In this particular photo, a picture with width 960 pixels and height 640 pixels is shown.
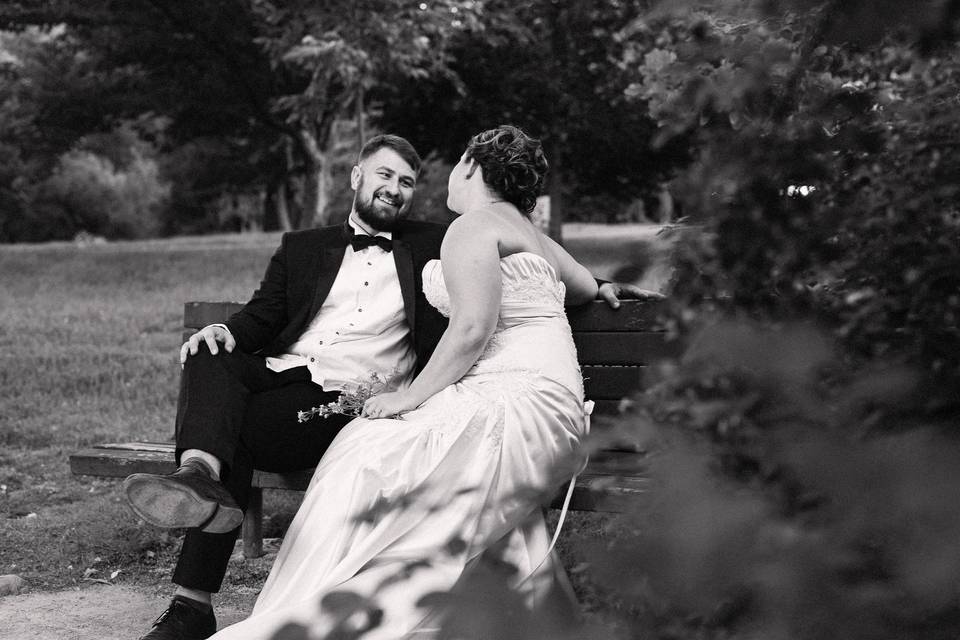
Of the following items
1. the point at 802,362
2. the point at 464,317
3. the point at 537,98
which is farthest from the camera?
the point at 537,98

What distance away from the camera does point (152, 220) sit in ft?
144

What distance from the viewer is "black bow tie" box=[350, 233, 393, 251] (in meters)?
4.70

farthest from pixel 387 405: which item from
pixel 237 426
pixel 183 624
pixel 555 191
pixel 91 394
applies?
pixel 555 191

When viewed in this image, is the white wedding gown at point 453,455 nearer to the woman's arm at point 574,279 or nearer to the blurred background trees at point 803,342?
the woman's arm at point 574,279

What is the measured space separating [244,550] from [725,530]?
4348 millimetres

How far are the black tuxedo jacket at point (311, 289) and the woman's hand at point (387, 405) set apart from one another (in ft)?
2.02

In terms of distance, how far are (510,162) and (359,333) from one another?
3.15 ft

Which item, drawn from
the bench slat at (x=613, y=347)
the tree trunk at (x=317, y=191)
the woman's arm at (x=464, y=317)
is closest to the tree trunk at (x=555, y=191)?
the tree trunk at (x=317, y=191)

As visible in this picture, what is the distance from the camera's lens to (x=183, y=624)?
12.3 feet

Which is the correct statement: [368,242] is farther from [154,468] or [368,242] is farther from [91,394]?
[91,394]

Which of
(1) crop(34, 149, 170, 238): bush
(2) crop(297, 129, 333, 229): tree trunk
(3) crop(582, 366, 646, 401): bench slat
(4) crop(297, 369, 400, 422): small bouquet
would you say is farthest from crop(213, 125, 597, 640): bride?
(1) crop(34, 149, 170, 238): bush

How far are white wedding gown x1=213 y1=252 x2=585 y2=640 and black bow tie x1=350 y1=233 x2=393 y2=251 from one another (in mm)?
815

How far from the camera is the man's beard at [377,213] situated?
15.6ft

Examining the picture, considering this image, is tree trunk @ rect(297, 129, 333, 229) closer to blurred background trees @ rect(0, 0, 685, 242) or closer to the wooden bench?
blurred background trees @ rect(0, 0, 685, 242)
